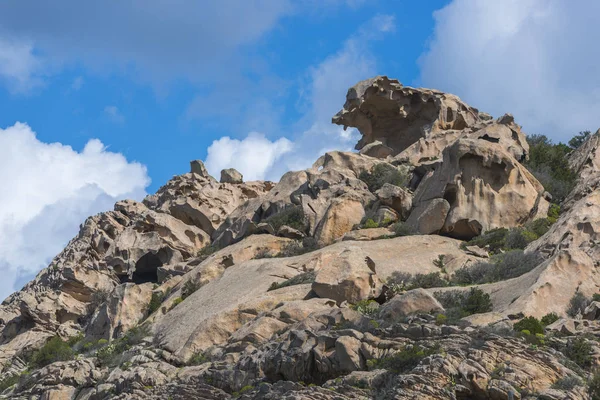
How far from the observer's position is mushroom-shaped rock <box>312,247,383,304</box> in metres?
40.6

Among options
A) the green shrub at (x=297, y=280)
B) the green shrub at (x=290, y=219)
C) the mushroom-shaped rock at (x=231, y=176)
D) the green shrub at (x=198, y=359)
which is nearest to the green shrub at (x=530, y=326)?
A: the green shrub at (x=198, y=359)

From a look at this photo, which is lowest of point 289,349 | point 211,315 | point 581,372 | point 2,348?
point 581,372

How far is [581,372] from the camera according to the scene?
28.7m

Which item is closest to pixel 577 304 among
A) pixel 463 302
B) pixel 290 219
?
pixel 463 302

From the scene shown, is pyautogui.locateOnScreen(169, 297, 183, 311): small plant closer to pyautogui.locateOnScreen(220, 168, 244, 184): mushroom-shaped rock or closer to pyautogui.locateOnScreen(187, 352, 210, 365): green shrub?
pyautogui.locateOnScreen(187, 352, 210, 365): green shrub

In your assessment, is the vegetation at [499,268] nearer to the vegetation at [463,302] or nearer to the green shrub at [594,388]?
the vegetation at [463,302]

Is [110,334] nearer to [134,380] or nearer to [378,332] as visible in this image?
[134,380]

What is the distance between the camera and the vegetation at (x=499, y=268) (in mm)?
42188

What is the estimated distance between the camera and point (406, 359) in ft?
98.4

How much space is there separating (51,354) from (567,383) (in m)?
29.8

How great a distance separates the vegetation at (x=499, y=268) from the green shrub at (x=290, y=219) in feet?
39.8

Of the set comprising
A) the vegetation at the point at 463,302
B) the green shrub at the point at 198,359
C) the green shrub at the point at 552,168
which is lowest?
the green shrub at the point at 198,359

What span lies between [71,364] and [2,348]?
16.6 meters

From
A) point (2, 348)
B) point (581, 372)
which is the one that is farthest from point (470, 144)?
point (2, 348)
